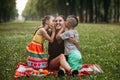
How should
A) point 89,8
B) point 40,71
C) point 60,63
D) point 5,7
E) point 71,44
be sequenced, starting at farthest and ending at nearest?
point 89,8 → point 5,7 → point 71,44 → point 60,63 → point 40,71

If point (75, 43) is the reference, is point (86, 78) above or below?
below

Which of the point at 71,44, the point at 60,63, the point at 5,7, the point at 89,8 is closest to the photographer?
the point at 60,63

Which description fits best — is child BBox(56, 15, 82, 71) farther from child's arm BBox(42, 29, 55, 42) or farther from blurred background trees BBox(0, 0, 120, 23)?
blurred background trees BBox(0, 0, 120, 23)

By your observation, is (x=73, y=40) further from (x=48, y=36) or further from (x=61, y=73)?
(x=61, y=73)

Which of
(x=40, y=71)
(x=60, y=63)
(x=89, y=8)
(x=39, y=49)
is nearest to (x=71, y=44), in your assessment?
(x=60, y=63)

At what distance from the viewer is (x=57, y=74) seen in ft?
33.5

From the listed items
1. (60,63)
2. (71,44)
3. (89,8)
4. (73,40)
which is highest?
(73,40)

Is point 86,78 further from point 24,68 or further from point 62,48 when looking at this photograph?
point 24,68

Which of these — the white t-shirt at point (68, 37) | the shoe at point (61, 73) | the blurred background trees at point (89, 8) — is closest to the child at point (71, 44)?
the white t-shirt at point (68, 37)

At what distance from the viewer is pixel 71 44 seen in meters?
10.7

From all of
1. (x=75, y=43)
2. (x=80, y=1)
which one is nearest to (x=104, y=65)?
(x=75, y=43)

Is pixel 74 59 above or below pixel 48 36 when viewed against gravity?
below

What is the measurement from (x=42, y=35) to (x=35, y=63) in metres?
0.96

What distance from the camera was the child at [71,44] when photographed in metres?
10.5
